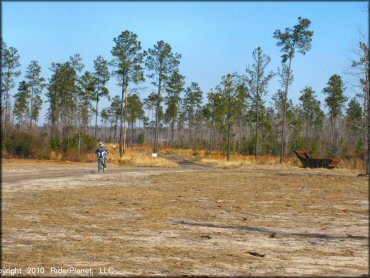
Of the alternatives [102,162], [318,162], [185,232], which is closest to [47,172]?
[102,162]

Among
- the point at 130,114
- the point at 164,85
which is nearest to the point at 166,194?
the point at 164,85

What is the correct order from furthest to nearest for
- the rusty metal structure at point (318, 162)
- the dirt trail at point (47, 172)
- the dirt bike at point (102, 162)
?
the rusty metal structure at point (318, 162) < the dirt bike at point (102, 162) < the dirt trail at point (47, 172)

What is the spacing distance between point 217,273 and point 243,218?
4968 mm

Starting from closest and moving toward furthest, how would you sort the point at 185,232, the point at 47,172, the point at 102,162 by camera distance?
the point at 185,232 < the point at 47,172 < the point at 102,162

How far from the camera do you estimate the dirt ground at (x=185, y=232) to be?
615 centimetres

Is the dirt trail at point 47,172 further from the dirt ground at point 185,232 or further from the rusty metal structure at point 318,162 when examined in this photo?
the rusty metal structure at point 318,162

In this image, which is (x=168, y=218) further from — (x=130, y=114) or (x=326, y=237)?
(x=130, y=114)

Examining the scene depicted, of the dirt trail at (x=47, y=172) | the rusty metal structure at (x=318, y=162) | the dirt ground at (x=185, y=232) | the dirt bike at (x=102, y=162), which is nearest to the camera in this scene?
the dirt ground at (x=185, y=232)

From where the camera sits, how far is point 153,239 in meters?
8.02

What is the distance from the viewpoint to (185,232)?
8.73m

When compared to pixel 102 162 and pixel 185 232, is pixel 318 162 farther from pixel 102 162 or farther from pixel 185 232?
pixel 185 232

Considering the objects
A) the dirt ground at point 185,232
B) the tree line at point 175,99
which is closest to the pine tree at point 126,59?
the tree line at point 175,99

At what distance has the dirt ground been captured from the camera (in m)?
6.15

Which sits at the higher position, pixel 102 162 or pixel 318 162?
pixel 318 162
